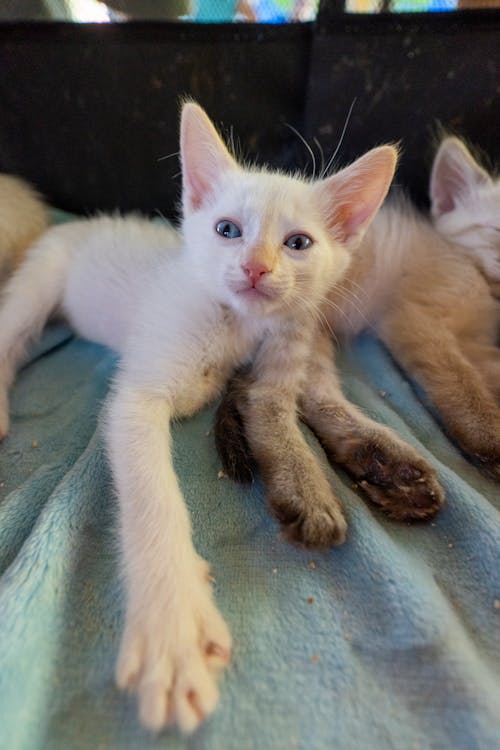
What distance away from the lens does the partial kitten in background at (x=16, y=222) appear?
4.90 ft

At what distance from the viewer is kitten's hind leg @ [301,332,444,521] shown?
0.91 metres

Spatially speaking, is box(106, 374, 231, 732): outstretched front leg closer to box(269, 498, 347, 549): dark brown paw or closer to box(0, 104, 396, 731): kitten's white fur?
box(0, 104, 396, 731): kitten's white fur

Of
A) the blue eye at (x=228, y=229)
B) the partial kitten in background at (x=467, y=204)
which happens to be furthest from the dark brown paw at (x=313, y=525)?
the partial kitten in background at (x=467, y=204)

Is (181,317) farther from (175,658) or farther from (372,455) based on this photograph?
(175,658)

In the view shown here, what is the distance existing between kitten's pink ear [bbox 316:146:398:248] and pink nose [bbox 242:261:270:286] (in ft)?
1.03

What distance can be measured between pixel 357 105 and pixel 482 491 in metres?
1.25

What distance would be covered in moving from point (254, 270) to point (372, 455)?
45 cm

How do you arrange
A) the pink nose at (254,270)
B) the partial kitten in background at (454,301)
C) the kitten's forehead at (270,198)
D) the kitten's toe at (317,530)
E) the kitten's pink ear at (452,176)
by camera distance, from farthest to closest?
the kitten's pink ear at (452,176) < the partial kitten in background at (454,301) < the kitten's forehead at (270,198) < the pink nose at (254,270) < the kitten's toe at (317,530)

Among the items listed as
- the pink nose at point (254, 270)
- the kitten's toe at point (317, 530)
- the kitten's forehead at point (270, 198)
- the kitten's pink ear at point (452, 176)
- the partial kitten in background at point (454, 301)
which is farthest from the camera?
the kitten's pink ear at point (452, 176)

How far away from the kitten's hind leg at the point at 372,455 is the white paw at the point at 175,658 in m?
0.41

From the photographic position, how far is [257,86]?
5.14 feet

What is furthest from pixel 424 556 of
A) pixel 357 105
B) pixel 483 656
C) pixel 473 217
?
pixel 357 105

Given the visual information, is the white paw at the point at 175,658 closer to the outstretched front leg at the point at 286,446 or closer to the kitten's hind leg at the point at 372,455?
the outstretched front leg at the point at 286,446

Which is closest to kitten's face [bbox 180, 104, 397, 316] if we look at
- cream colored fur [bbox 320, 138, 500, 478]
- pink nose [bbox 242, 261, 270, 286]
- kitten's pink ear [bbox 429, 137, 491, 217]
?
pink nose [bbox 242, 261, 270, 286]
